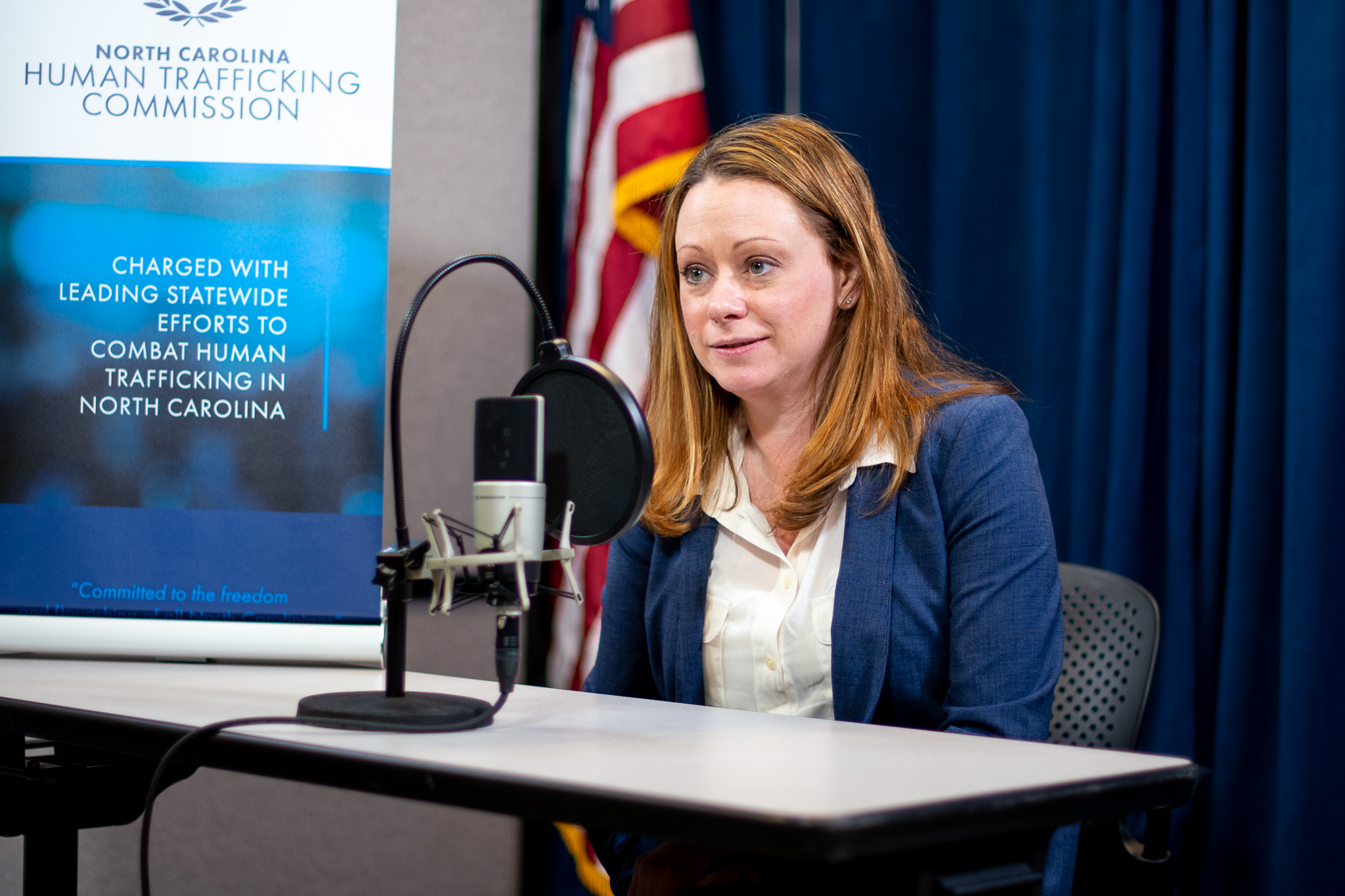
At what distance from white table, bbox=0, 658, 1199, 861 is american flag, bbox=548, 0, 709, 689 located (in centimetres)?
114

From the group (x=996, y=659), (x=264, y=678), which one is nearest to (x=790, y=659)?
(x=996, y=659)

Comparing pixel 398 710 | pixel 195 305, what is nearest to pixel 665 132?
pixel 195 305

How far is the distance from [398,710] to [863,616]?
617 millimetres

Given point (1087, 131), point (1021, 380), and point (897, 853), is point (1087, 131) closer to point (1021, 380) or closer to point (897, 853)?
point (1021, 380)

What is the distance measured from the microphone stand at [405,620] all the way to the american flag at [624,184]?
1.16m

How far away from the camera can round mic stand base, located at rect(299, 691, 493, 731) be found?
103 centimetres

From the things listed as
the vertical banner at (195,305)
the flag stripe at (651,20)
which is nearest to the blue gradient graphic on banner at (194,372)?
the vertical banner at (195,305)

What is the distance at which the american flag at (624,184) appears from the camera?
7.63ft

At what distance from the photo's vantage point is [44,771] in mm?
1313

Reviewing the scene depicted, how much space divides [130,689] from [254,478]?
0.57m

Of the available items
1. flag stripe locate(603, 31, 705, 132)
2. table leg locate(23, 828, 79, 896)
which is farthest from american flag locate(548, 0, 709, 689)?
table leg locate(23, 828, 79, 896)

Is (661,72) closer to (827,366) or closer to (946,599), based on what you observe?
(827,366)

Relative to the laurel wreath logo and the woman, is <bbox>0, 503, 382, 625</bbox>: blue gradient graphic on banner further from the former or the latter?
the laurel wreath logo

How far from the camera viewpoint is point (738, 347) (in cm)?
158
